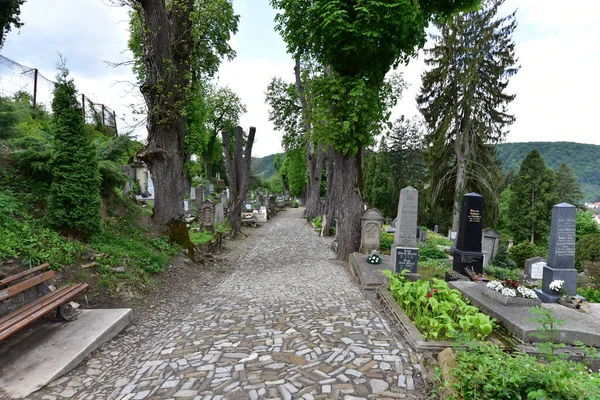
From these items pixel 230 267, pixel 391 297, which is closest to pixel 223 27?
pixel 230 267

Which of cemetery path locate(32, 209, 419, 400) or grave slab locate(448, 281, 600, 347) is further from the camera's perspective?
grave slab locate(448, 281, 600, 347)

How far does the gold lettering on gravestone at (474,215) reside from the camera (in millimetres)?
8375

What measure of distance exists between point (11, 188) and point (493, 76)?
22.2 metres

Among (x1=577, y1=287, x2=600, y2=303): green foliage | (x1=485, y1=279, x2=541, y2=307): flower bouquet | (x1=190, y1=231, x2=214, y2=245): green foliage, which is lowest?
(x1=577, y1=287, x2=600, y2=303): green foliage

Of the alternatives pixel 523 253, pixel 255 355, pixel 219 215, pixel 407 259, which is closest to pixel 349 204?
pixel 407 259

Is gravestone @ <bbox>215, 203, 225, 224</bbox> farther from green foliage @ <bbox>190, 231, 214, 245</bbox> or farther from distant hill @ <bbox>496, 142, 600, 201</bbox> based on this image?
distant hill @ <bbox>496, 142, 600, 201</bbox>

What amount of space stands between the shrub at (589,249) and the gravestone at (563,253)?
1145 centimetres

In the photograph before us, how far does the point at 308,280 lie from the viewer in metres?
7.78

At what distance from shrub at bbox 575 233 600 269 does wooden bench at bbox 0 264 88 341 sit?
19.1 meters

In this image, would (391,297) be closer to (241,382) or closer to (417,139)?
(241,382)

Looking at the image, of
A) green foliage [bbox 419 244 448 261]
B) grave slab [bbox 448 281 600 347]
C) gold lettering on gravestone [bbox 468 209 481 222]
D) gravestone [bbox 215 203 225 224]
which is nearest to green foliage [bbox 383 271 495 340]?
grave slab [bbox 448 281 600 347]

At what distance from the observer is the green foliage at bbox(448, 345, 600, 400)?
225 cm

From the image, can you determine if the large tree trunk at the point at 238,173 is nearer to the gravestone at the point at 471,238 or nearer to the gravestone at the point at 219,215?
the gravestone at the point at 219,215

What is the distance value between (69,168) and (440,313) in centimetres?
682
